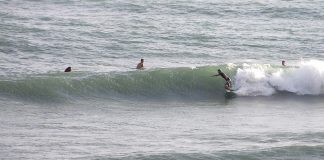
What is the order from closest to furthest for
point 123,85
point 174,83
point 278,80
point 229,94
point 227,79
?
point 123,85
point 229,94
point 174,83
point 227,79
point 278,80

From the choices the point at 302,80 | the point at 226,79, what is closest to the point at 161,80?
the point at 226,79

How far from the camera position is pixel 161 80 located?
99.5 ft

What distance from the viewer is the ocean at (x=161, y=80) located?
69.5ft

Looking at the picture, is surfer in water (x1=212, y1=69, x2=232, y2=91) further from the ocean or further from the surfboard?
the ocean

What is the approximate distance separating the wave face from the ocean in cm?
4

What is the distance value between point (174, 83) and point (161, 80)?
51cm

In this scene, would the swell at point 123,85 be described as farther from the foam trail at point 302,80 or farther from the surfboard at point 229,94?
the foam trail at point 302,80

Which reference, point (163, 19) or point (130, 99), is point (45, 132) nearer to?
point (130, 99)

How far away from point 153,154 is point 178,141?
186cm

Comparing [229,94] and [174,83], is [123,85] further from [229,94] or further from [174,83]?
[229,94]

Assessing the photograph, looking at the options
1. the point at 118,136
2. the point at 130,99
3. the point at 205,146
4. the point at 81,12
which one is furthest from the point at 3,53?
the point at 205,146

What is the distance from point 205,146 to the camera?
21.0 m

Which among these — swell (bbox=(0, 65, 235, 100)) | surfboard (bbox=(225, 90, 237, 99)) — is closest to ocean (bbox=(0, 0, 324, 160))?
swell (bbox=(0, 65, 235, 100))

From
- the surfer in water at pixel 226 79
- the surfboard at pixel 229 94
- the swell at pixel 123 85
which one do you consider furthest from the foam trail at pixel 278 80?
the swell at pixel 123 85
